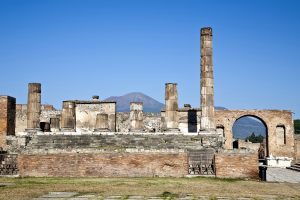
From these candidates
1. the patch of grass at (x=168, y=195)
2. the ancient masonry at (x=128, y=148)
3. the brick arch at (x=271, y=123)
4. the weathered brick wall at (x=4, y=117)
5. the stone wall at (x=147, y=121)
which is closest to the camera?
the patch of grass at (x=168, y=195)

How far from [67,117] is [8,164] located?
742 cm

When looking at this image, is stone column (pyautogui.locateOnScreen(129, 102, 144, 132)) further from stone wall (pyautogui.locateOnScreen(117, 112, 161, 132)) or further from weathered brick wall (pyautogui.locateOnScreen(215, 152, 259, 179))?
weathered brick wall (pyautogui.locateOnScreen(215, 152, 259, 179))

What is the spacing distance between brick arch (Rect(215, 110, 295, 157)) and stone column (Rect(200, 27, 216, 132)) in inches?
590

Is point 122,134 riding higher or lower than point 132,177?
higher

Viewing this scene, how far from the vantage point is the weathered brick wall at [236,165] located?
16500 millimetres

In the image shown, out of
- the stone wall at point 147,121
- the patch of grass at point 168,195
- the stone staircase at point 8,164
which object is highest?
the stone wall at point 147,121

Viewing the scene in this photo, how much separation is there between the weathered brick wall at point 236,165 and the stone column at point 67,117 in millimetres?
9890

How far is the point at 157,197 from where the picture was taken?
31.6 feet

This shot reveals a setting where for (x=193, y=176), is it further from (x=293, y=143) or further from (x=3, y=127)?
(x=293, y=143)

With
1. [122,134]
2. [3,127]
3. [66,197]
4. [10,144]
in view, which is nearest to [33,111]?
[3,127]

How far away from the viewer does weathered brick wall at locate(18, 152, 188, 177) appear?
16.8 metres

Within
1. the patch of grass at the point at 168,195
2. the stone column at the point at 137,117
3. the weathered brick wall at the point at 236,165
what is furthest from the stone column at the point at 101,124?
the patch of grass at the point at 168,195

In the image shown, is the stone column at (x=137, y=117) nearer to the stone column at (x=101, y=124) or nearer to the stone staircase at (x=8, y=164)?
the stone column at (x=101, y=124)

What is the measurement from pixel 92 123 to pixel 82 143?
38.7ft
